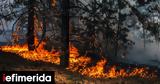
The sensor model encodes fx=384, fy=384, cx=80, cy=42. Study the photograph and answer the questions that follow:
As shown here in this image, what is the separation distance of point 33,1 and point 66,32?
2325 millimetres

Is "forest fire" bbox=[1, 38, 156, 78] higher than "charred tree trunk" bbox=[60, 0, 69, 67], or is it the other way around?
"charred tree trunk" bbox=[60, 0, 69, 67]

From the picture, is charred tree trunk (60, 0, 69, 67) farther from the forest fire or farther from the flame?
the flame

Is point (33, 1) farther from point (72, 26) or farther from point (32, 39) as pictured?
point (32, 39)

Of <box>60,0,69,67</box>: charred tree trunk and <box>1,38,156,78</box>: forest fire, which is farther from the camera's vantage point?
<box>1,38,156,78</box>: forest fire

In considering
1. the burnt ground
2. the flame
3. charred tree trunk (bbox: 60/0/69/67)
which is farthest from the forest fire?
the burnt ground

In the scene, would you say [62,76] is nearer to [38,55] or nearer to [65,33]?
[65,33]

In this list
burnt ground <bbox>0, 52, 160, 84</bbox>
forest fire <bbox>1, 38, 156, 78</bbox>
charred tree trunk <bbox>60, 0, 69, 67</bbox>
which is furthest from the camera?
forest fire <bbox>1, 38, 156, 78</bbox>

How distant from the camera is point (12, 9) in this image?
20156 millimetres

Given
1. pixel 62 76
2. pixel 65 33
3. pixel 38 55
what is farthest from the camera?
pixel 38 55

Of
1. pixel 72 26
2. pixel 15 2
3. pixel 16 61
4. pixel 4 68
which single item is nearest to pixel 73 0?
pixel 72 26

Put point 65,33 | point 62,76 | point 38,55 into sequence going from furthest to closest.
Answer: point 38,55 → point 65,33 → point 62,76

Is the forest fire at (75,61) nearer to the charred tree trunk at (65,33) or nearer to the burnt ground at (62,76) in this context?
the charred tree trunk at (65,33)

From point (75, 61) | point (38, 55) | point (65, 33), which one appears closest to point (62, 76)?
point (65, 33)

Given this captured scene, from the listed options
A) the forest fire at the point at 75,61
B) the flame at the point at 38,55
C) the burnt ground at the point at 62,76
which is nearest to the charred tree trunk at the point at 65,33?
the forest fire at the point at 75,61
